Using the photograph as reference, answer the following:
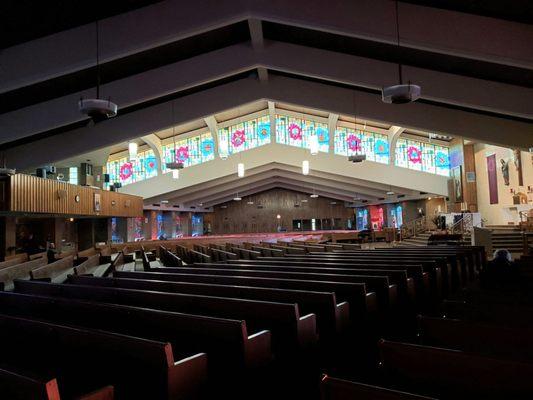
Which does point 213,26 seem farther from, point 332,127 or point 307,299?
point 332,127

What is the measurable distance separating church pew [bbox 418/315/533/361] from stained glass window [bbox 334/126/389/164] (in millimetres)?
16456

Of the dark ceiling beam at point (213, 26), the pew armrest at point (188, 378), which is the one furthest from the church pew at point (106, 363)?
the dark ceiling beam at point (213, 26)

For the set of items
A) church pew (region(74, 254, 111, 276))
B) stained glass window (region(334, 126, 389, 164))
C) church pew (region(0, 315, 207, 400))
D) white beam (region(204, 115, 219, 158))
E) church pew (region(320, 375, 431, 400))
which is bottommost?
church pew (region(74, 254, 111, 276))

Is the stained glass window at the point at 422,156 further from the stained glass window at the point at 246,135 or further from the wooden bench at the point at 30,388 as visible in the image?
the wooden bench at the point at 30,388

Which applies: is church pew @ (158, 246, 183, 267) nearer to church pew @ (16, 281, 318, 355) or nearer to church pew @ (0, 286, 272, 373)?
church pew @ (16, 281, 318, 355)

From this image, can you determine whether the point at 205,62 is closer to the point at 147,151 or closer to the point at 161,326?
the point at 161,326

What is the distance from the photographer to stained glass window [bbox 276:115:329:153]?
18.1m

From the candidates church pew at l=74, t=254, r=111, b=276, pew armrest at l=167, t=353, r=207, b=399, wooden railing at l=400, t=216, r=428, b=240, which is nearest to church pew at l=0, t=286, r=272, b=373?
pew armrest at l=167, t=353, r=207, b=399

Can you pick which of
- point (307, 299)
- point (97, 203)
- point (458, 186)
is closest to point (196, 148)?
point (97, 203)

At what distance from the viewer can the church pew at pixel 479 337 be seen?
1.63m

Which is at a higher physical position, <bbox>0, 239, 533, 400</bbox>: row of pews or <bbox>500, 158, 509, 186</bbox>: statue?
<bbox>500, 158, 509, 186</bbox>: statue

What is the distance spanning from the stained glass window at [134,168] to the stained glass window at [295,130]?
6369 millimetres

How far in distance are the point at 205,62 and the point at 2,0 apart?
3.70 meters

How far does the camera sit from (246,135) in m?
17.9
